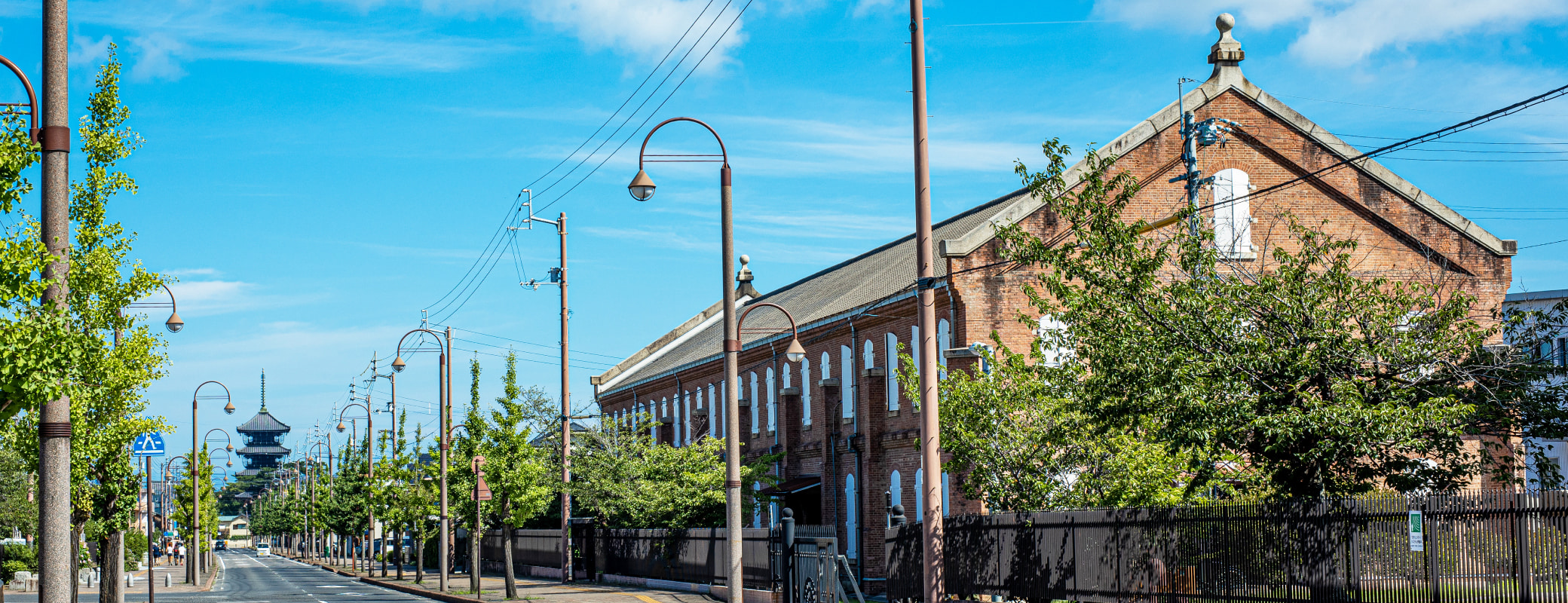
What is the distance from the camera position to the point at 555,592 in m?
38.8

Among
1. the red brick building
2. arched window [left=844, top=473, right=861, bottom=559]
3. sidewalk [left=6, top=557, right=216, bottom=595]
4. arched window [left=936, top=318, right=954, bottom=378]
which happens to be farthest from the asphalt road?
arched window [left=936, top=318, right=954, bottom=378]

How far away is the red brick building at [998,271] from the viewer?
3525 centimetres

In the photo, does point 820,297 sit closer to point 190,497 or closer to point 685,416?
point 685,416

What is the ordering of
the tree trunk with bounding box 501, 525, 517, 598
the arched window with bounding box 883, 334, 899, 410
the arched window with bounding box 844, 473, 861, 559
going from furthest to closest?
1. the arched window with bounding box 844, 473, 861, 559
2. the arched window with bounding box 883, 334, 899, 410
3. the tree trunk with bounding box 501, 525, 517, 598

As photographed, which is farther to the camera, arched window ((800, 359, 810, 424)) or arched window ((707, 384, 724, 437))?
arched window ((707, 384, 724, 437))

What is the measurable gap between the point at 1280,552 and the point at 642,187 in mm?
11161

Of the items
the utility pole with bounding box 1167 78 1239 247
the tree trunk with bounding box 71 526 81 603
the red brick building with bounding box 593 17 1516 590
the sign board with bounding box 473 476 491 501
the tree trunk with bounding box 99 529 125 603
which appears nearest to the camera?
the utility pole with bounding box 1167 78 1239 247

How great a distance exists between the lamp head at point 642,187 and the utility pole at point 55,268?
36.8 ft

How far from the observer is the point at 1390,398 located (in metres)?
17.0

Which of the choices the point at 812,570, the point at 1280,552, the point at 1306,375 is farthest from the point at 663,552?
the point at 1306,375

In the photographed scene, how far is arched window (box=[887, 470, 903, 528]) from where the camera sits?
3909 cm

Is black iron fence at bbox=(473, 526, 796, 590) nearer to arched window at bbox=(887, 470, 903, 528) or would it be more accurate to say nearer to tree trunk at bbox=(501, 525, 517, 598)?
tree trunk at bbox=(501, 525, 517, 598)

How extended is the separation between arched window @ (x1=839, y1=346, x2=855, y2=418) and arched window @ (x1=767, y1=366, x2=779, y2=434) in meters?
5.41

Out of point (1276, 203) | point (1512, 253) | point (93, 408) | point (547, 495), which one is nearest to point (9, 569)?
point (547, 495)
